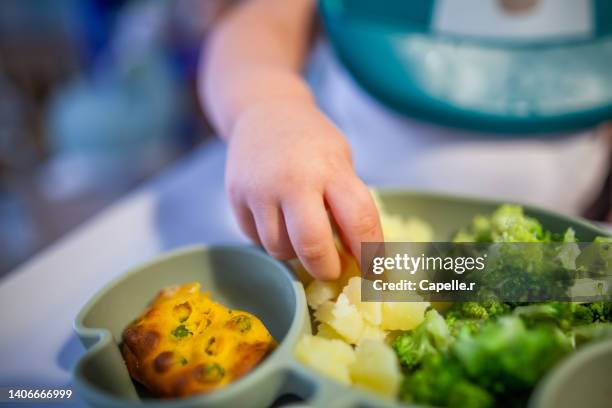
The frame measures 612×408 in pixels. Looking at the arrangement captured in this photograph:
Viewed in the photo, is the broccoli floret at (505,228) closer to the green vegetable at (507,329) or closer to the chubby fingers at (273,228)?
the green vegetable at (507,329)

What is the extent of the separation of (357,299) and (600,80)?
1.55 ft

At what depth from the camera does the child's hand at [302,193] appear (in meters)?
0.36

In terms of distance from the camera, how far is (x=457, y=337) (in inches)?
12.9

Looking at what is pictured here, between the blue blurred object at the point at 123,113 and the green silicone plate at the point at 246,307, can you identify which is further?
the blue blurred object at the point at 123,113

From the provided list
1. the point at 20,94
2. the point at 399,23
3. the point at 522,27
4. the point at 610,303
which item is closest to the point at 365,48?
the point at 399,23

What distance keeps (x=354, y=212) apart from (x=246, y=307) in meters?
0.13

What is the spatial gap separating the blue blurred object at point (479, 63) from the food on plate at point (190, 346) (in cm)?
41

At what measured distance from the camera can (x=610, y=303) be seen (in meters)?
0.35

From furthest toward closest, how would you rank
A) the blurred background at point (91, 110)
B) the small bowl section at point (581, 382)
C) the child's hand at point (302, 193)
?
1. the blurred background at point (91, 110)
2. the child's hand at point (302, 193)
3. the small bowl section at point (581, 382)

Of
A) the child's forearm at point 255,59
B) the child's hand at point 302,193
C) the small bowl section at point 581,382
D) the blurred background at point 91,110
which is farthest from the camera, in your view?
the blurred background at point 91,110

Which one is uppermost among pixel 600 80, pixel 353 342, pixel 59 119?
pixel 600 80

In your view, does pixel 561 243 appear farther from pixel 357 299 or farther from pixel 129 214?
pixel 129 214

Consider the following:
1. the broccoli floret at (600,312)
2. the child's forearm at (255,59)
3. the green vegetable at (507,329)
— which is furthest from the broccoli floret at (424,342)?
the child's forearm at (255,59)

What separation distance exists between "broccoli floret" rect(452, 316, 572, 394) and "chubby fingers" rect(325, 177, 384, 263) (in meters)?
0.11
